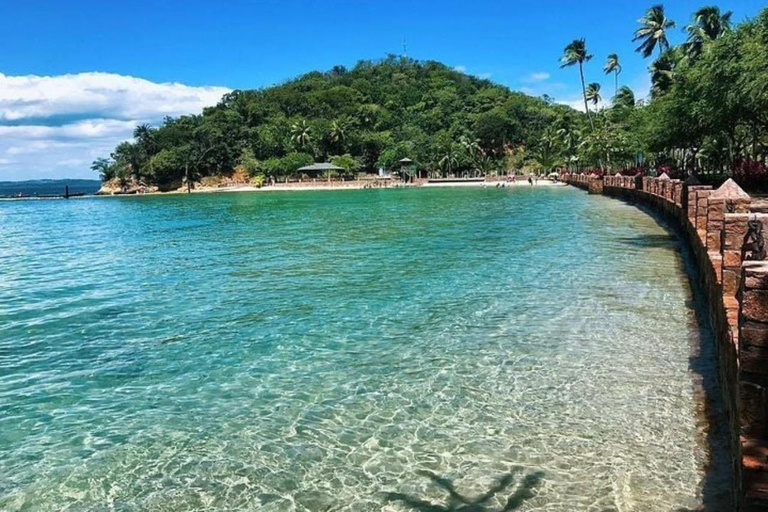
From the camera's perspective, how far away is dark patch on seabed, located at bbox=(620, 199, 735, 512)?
527 centimetres

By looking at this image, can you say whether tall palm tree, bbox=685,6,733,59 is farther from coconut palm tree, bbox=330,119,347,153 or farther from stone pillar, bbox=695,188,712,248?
coconut palm tree, bbox=330,119,347,153

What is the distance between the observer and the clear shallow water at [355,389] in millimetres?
5754

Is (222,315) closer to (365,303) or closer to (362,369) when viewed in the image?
(365,303)

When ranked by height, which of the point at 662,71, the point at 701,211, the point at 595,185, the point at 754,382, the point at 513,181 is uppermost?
the point at 662,71

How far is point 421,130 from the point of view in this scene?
5103 inches

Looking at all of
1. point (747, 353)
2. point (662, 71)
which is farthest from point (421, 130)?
point (747, 353)

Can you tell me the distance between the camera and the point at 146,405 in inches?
308

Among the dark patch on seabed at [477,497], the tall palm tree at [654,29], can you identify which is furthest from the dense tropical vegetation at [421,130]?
the dark patch on seabed at [477,497]

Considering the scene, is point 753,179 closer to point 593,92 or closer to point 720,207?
point 720,207

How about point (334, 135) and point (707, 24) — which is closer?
point (707, 24)

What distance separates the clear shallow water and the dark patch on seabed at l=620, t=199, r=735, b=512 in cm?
12

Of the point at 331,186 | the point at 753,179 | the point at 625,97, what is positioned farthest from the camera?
the point at 331,186

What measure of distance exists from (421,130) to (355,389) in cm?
12498

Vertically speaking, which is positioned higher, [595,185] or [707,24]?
[707,24]
